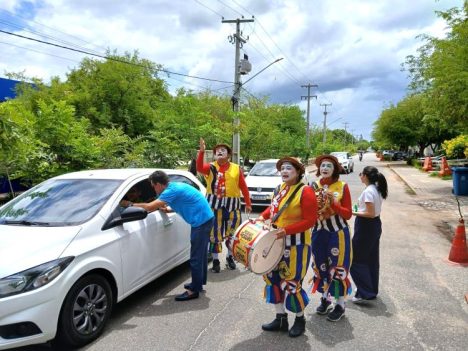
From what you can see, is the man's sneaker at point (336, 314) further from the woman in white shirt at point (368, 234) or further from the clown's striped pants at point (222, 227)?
the clown's striped pants at point (222, 227)

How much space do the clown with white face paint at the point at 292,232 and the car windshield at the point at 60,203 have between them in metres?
1.95

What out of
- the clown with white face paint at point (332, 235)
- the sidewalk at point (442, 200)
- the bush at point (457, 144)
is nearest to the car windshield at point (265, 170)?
the sidewalk at point (442, 200)

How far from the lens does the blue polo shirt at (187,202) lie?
4.52 m

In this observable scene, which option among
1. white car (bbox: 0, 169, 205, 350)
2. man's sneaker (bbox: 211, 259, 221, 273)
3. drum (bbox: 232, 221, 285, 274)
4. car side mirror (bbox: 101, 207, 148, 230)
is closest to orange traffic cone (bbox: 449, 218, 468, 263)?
man's sneaker (bbox: 211, 259, 221, 273)

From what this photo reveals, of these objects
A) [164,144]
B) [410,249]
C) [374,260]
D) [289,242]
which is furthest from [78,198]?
[164,144]

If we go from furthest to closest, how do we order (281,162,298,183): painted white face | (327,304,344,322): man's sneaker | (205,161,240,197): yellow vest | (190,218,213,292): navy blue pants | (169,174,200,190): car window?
(205,161,240,197): yellow vest < (169,174,200,190): car window < (190,218,213,292): navy blue pants < (327,304,344,322): man's sneaker < (281,162,298,183): painted white face

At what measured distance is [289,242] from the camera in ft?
12.3

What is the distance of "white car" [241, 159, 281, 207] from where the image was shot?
451 inches

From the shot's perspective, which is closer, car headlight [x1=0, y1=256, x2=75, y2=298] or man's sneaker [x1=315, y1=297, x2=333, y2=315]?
car headlight [x1=0, y1=256, x2=75, y2=298]

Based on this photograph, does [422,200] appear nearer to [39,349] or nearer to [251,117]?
[251,117]

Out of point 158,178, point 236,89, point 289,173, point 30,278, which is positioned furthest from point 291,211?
point 236,89

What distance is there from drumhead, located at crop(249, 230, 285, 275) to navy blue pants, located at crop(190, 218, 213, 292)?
1293 mm

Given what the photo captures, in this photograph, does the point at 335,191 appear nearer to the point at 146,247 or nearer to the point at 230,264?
the point at 146,247

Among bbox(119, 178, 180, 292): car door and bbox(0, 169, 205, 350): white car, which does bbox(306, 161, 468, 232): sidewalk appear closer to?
bbox(119, 178, 180, 292): car door
